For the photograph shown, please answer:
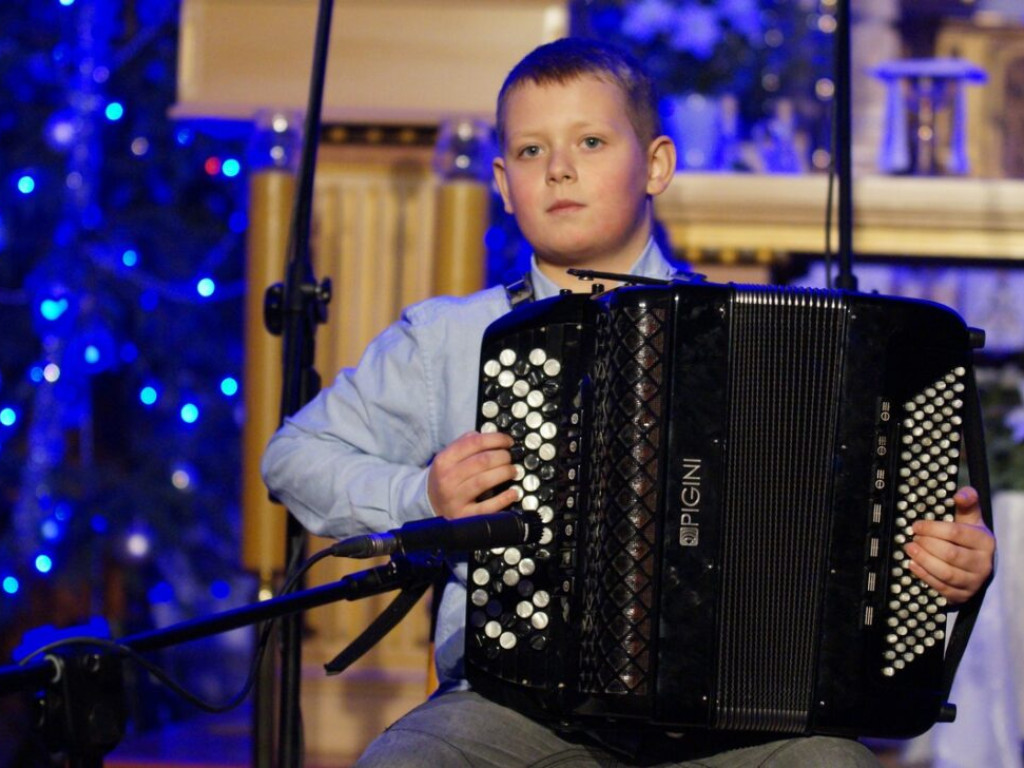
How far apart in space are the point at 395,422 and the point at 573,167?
0.43m

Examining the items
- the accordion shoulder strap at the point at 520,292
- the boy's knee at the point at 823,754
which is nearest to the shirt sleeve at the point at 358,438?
the accordion shoulder strap at the point at 520,292

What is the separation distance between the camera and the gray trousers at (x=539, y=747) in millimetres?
1763

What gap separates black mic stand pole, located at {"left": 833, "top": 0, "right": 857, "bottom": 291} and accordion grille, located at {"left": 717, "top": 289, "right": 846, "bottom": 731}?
0.47 m

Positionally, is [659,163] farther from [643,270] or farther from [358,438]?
[358,438]

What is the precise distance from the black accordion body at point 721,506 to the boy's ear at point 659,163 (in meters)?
0.47

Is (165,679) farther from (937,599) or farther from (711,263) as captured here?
(711,263)

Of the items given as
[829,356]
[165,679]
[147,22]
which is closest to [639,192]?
[829,356]

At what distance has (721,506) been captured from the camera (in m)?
1.78

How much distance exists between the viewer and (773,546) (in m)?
1.78

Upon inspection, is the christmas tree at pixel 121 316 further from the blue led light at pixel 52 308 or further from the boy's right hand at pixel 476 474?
the boy's right hand at pixel 476 474

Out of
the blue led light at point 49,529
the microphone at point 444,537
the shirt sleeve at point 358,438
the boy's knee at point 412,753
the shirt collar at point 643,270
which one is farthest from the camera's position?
the blue led light at point 49,529

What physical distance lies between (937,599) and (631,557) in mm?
372

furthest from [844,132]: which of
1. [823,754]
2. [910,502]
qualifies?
[823,754]

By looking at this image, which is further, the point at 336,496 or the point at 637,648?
the point at 336,496
